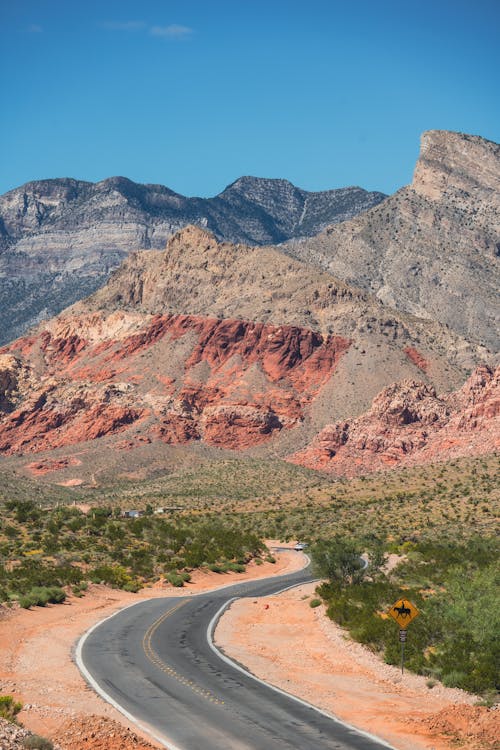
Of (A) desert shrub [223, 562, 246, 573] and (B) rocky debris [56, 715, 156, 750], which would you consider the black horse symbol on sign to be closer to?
(B) rocky debris [56, 715, 156, 750]

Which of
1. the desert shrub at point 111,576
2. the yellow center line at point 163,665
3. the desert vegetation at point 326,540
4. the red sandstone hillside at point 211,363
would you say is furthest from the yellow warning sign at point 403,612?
the red sandstone hillside at point 211,363

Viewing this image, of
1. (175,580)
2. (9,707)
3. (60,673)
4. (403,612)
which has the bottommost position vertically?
(175,580)

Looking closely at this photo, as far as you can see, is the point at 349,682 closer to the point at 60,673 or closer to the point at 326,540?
the point at 60,673

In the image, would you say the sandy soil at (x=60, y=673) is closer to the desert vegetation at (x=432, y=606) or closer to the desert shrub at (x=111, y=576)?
the desert shrub at (x=111, y=576)

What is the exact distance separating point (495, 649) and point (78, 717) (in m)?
12.6

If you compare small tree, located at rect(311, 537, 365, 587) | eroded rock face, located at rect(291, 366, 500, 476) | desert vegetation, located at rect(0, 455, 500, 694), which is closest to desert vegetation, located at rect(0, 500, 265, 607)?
desert vegetation, located at rect(0, 455, 500, 694)

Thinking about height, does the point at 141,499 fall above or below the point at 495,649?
below

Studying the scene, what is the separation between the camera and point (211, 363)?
15938cm

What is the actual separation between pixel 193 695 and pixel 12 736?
23.3 ft

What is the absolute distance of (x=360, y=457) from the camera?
130 metres

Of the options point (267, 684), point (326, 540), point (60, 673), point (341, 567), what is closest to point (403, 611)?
point (267, 684)

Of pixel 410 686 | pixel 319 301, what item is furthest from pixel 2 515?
pixel 319 301

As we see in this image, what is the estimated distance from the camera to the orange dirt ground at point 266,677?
22109 mm

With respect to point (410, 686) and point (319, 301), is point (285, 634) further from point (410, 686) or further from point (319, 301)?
point (319, 301)
